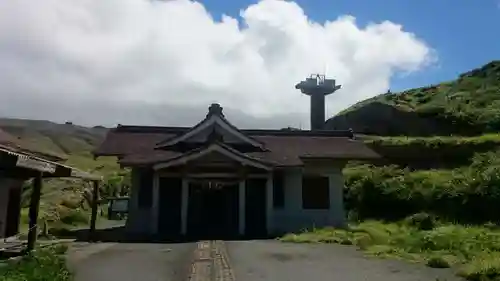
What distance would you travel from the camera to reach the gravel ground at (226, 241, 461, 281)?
1018 centimetres

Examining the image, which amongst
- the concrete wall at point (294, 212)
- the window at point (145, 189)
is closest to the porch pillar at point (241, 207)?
the concrete wall at point (294, 212)

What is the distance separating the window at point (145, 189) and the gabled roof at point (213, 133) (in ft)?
8.68

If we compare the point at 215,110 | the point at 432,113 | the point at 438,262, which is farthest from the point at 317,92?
the point at 438,262

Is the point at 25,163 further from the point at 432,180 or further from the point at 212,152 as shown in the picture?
the point at 432,180

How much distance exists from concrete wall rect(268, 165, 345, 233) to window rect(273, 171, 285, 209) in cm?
13

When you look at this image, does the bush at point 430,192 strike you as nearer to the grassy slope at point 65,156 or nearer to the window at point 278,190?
the window at point 278,190

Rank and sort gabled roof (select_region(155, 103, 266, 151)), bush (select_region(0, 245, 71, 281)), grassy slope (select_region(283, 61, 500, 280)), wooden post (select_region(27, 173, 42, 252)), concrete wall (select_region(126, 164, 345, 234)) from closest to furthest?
bush (select_region(0, 245, 71, 281)), wooden post (select_region(27, 173, 42, 252)), grassy slope (select_region(283, 61, 500, 280)), concrete wall (select_region(126, 164, 345, 234)), gabled roof (select_region(155, 103, 266, 151))

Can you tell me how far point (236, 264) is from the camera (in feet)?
38.4

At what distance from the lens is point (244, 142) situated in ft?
75.8

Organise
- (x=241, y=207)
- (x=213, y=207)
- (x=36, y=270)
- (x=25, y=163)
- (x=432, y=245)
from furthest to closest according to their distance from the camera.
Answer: (x=213, y=207), (x=241, y=207), (x=432, y=245), (x=25, y=163), (x=36, y=270)

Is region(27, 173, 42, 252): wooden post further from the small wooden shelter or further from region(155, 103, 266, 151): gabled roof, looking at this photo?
region(155, 103, 266, 151): gabled roof

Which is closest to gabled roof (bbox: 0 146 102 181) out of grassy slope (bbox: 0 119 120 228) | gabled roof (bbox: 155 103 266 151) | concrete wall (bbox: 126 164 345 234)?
concrete wall (bbox: 126 164 345 234)

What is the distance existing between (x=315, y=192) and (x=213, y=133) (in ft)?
16.0

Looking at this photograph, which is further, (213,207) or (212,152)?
(213,207)
